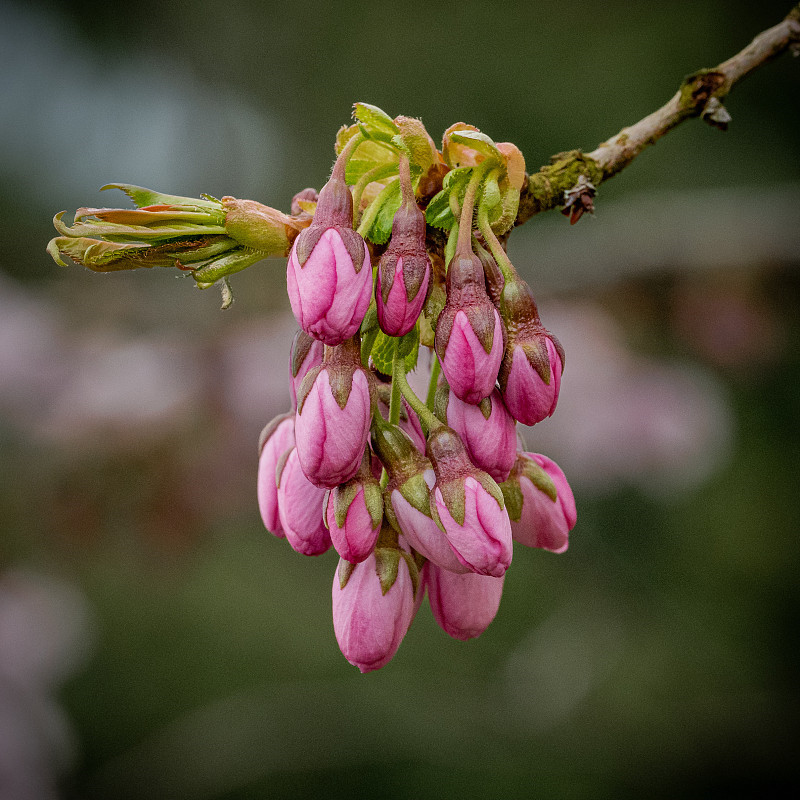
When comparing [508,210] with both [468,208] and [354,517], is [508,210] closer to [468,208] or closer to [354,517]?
[468,208]

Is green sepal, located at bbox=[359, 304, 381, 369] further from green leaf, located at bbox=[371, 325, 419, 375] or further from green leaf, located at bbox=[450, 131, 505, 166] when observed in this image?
green leaf, located at bbox=[450, 131, 505, 166]

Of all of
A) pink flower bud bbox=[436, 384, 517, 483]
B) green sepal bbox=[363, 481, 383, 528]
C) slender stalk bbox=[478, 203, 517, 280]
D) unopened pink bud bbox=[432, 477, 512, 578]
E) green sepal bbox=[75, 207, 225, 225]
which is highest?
green sepal bbox=[75, 207, 225, 225]

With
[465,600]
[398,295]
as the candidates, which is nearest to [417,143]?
[398,295]

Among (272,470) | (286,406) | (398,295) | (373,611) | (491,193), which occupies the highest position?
(286,406)

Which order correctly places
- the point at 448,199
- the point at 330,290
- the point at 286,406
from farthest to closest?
the point at 286,406, the point at 448,199, the point at 330,290

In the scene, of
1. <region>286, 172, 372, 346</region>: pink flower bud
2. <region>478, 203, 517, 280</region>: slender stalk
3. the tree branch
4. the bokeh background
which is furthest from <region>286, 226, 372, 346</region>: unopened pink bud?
the bokeh background

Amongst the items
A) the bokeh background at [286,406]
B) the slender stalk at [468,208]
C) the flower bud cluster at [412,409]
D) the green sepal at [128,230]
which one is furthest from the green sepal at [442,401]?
the bokeh background at [286,406]

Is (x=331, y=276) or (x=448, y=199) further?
(x=448, y=199)
